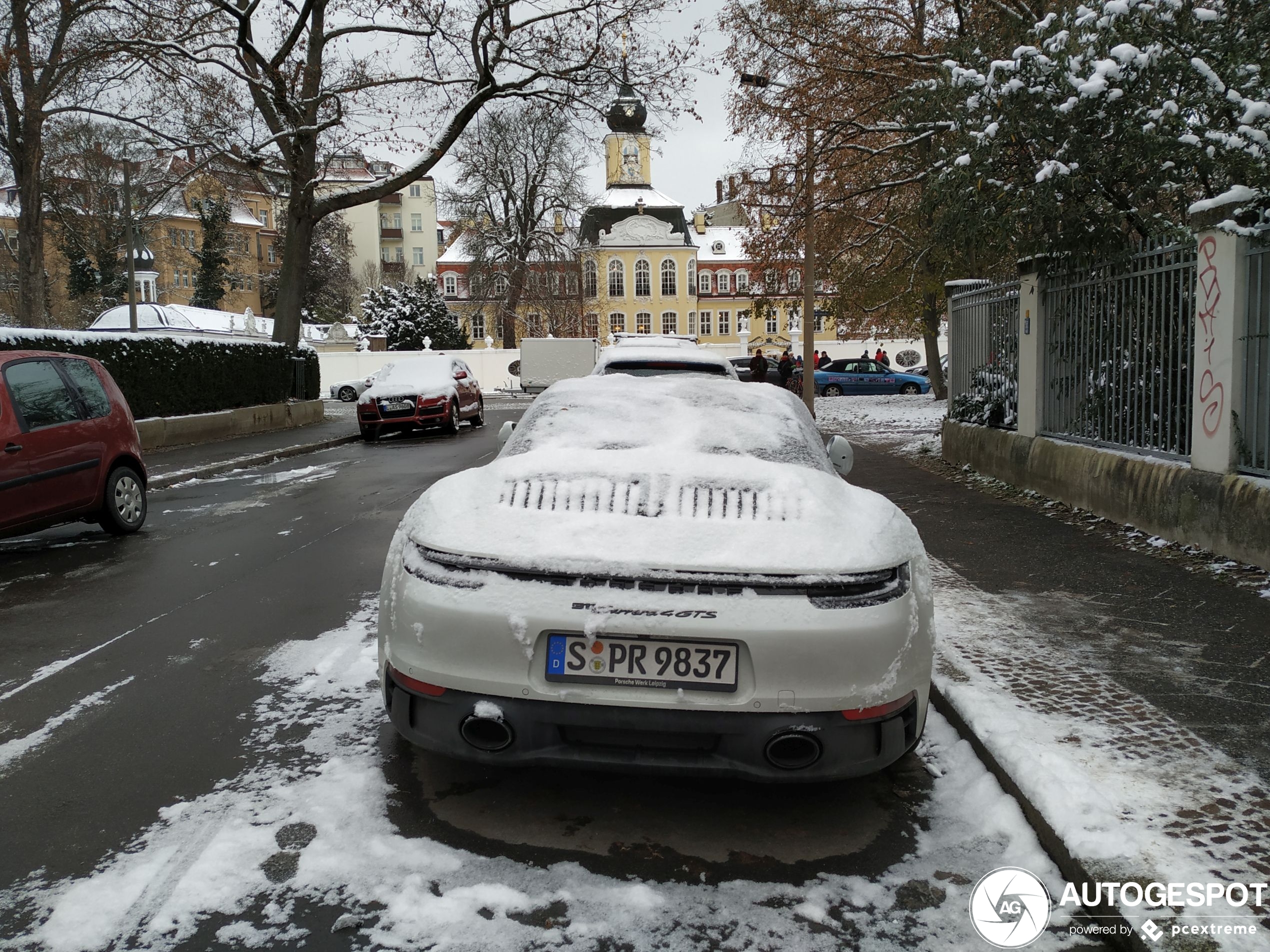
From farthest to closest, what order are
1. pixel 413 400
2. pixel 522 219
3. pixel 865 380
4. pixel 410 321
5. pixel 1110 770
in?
pixel 410 321 < pixel 522 219 < pixel 865 380 < pixel 413 400 < pixel 1110 770

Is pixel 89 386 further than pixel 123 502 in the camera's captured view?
No

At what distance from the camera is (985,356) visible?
1352cm

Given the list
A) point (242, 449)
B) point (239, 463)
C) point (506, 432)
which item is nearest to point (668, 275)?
point (242, 449)

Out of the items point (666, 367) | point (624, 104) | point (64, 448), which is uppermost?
point (624, 104)

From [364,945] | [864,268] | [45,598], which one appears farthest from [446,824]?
[864,268]

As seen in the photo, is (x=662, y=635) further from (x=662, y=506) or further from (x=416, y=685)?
(x=416, y=685)

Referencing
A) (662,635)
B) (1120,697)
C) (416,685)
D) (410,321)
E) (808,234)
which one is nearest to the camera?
(662,635)

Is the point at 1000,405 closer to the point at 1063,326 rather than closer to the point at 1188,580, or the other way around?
the point at 1063,326

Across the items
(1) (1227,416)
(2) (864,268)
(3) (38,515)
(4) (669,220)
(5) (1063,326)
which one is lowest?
(3) (38,515)

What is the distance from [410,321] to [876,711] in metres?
69.7

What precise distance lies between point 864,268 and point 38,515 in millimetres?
25865

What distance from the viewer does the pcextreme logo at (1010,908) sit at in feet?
8.96

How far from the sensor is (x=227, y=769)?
3.80 meters

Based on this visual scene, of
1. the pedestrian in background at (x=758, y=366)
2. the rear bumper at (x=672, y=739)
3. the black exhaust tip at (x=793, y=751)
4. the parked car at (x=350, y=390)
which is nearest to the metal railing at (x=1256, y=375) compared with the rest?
the rear bumper at (x=672, y=739)
